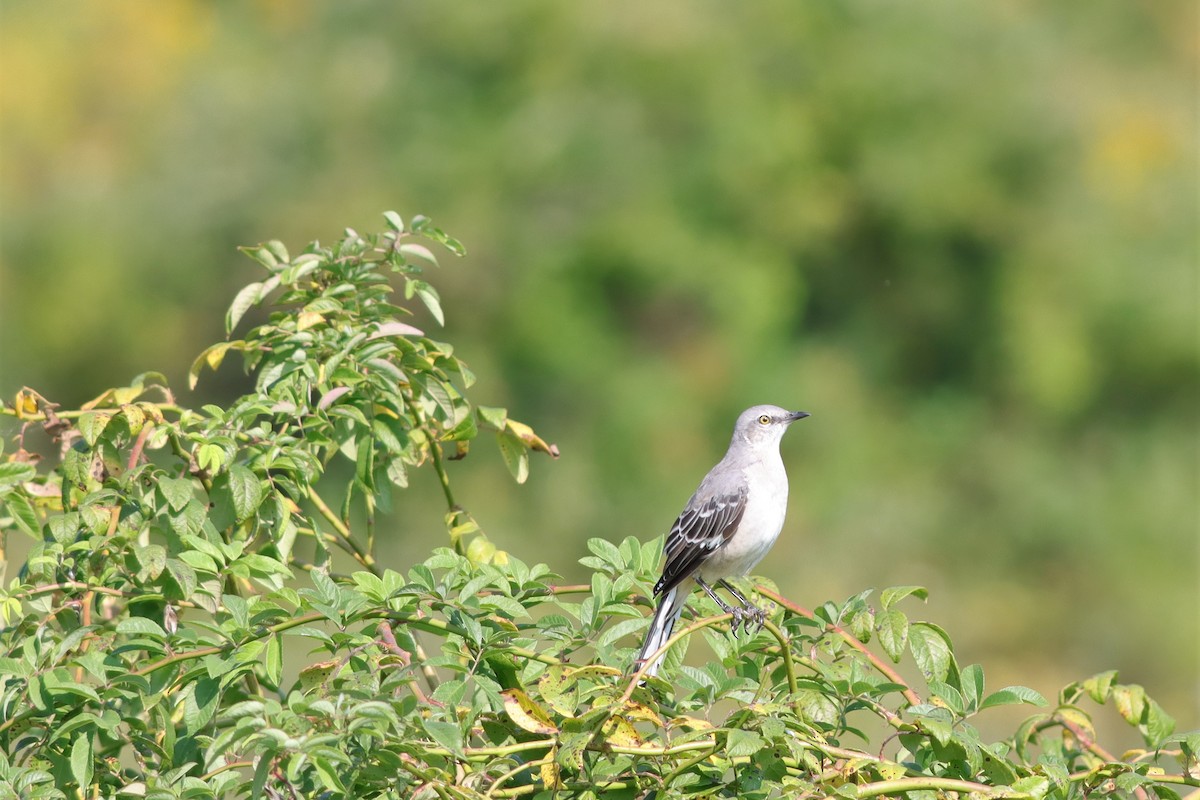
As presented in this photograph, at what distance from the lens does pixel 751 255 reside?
15.6m

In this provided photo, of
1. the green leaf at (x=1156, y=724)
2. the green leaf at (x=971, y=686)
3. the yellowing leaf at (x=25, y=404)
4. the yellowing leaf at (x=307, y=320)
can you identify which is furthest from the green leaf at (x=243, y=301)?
the green leaf at (x=1156, y=724)

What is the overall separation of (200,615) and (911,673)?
559 centimetres

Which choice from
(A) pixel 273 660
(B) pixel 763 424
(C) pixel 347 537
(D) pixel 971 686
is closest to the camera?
(A) pixel 273 660

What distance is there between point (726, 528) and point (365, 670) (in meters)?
2.32

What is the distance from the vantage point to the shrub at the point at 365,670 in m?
2.73

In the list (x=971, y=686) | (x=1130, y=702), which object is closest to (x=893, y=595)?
(x=971, y=686)

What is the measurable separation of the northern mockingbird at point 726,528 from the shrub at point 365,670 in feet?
3.72

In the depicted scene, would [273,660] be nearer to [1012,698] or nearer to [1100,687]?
[1012,698]

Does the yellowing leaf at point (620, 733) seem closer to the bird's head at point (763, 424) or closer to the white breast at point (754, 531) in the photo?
the white breast at point (754, 531)

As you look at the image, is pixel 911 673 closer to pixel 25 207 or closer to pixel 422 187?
pixel 422 187

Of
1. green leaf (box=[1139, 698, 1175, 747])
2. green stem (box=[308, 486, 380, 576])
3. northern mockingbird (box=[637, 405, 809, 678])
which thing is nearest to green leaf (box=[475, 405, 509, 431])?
green stem (box=[308, 486, 380, 576])

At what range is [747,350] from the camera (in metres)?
15.1

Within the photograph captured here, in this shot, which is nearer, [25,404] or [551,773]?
[551,773]

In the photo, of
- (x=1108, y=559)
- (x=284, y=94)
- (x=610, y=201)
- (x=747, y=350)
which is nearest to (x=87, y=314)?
(x=284, y=94)
